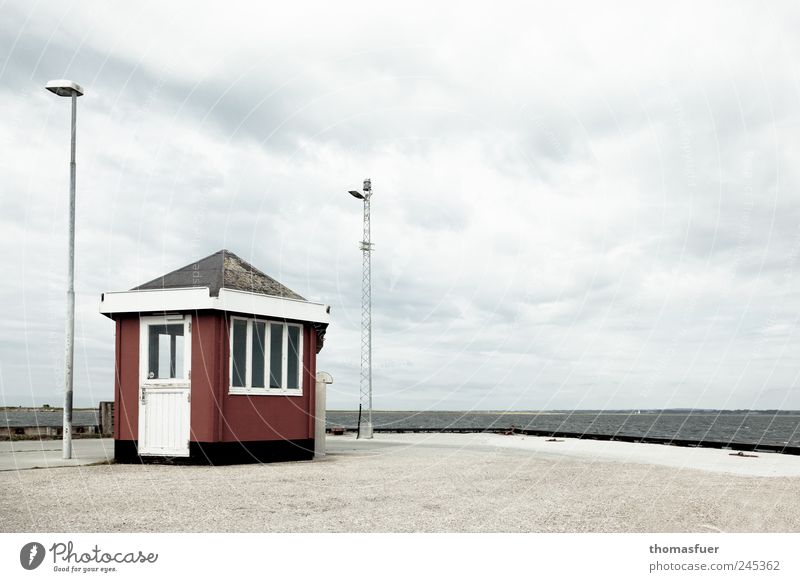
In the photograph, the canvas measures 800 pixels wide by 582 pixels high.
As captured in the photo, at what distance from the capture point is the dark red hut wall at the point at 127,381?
1766cm

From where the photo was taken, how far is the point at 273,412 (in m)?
18.5

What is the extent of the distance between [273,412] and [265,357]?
1.37 metres

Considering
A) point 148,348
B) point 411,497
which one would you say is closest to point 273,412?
point 148,348

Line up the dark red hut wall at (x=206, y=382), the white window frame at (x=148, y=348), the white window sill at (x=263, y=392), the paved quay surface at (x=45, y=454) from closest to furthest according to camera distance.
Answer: the paved quay surface at (x=45, y=454), the dark red hut wall at (x=206, y=382), the white window frame at (x=148, y=348), the white window sill at (x=263, y=392)

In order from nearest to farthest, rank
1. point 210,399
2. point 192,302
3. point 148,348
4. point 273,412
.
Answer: point 210,399
point 192,302
point 148,348
point 273,412

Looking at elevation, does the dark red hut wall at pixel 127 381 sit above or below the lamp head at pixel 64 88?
below

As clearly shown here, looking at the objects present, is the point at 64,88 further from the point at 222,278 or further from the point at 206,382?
the point at 206,382

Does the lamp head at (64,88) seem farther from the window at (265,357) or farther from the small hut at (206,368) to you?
the window at (265,357)

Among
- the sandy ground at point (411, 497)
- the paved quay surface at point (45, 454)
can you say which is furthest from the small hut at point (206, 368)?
the paved quay surface at point (45, 454)

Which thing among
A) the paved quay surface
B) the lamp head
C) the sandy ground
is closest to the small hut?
the sandy ground

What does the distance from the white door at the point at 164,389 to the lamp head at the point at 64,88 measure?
569cm

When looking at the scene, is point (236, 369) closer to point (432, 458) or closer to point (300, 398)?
point (300, 398)

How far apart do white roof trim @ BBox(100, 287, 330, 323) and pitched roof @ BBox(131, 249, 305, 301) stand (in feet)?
0.76
